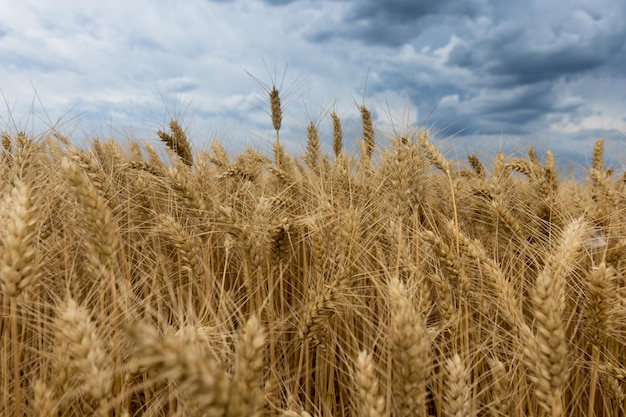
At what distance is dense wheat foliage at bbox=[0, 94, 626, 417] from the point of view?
1.20m

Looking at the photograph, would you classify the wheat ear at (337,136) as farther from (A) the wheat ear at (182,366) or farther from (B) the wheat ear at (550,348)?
(A) the wheat ear at (182,366)

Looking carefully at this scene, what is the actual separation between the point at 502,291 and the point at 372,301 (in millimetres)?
759

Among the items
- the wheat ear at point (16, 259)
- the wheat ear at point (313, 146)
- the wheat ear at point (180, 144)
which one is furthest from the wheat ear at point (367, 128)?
the wheat ear at point (16, 259)

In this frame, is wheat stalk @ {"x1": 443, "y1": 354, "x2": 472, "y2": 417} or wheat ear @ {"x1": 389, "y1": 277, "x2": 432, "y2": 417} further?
wheat stalk @ {"x1": 443, "y1": 354, "x2": 472, "y2": 417}

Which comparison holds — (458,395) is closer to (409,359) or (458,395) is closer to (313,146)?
(409,359)

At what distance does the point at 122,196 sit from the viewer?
3029mm

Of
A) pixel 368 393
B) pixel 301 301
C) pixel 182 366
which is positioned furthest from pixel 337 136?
pixel 182 366

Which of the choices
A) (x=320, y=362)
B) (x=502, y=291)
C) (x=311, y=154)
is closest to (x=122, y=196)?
(x=311, y=154)

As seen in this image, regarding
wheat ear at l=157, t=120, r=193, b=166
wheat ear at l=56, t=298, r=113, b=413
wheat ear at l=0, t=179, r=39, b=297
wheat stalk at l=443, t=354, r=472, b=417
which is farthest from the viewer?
wheat ear at l=157, t=120, r=193, b=166

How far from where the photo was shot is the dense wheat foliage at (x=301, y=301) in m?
1.20

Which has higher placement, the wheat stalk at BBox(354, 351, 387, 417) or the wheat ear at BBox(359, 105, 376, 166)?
the wheat ear at BBox(359, 105, 376, 166)

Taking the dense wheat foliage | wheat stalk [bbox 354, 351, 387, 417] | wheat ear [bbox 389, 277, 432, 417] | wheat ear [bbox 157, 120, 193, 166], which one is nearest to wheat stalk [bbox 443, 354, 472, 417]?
the dense wheat foliage

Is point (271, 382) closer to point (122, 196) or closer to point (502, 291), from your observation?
point (502, 291)

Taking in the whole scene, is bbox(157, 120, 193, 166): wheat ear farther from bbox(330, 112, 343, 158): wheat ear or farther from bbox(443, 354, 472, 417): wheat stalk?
bbox(443, 354, 472, 417): wheat stalk
